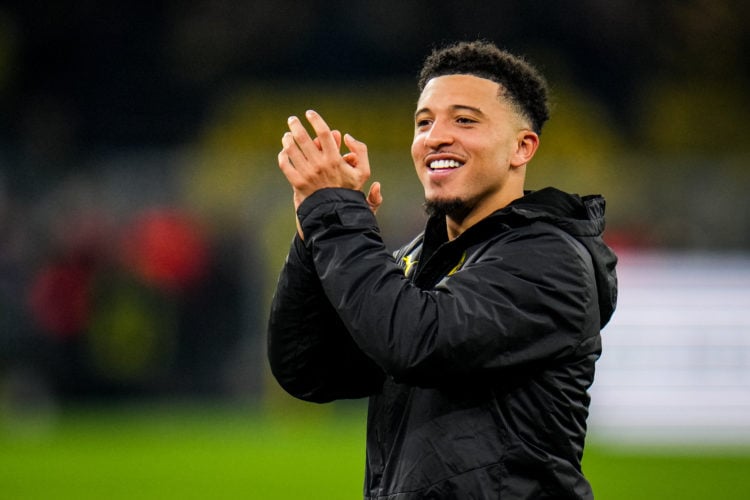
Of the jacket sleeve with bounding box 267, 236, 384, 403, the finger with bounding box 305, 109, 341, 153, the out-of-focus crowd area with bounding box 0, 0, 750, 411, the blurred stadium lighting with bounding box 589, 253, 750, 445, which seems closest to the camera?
the finger with bounding box 305, 109, 341, 153

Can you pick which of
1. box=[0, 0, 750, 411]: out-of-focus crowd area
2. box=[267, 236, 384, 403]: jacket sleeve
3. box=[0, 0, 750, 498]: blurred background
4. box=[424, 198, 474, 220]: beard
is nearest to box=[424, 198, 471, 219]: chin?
box=[424, 198, 474, 220]: beard

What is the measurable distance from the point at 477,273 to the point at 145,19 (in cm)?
1326

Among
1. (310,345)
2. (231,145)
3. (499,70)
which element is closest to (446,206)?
(499,70)

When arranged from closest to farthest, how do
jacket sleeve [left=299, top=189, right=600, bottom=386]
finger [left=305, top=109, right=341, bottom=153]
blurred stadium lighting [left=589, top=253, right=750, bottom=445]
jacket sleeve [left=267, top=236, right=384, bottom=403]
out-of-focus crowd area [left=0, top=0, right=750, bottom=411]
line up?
jacket sleeve [left=299, top=189, right=600, bottom=386]
finger [left=305, top=109, right=341, bottom=153]
jacket sleeve [left=267, top=236, right=384, bottom=403]
blurred stadium lighting [left=589, top=253, right=750, bottom=445]
out-of-focus crowd area [left=0, top=0, right=750, bottom=411]

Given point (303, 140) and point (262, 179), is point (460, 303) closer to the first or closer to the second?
point (303, 140)

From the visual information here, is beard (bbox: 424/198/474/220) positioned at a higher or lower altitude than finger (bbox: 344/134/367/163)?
lower

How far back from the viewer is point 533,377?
8.64 feet

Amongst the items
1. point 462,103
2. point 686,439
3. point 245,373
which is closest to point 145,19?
point 245,373

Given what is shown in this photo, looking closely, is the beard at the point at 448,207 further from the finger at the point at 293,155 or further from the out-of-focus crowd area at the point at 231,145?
the out-of-focus crowd area at the point at 231,145

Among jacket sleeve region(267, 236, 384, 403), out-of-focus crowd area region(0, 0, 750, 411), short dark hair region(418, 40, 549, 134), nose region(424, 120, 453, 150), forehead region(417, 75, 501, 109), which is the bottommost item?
jacket sleeve region(267, 236, 384, 403)

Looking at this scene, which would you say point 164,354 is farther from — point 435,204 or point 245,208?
point 435,204

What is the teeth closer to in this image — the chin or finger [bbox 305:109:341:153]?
the chin

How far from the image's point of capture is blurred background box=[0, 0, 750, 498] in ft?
32.0

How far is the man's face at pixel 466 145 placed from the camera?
2.88 metres
